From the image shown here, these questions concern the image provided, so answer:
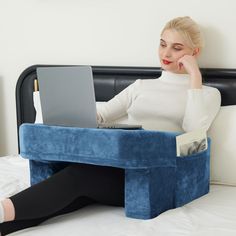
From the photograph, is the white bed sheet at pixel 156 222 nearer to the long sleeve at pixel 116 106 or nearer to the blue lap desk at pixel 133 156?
the blue lap desk at pixel 133 156

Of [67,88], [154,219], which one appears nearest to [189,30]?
[67,88]

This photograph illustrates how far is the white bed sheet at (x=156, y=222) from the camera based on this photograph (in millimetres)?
1291

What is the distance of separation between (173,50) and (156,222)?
0.73m

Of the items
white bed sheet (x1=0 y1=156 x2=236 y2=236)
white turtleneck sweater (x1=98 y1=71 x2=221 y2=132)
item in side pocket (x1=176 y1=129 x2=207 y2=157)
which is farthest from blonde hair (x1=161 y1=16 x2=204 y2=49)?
white bed sheet (x1=0 y1=156 x2=236 y2=236)

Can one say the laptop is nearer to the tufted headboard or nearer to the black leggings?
the black leggings

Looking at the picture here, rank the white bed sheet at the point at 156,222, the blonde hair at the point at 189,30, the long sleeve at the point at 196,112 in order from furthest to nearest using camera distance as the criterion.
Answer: the blonde hair at the point at 189,30
the long sleeve at the point at 196,112
the white bed sheet at the point at 156,222

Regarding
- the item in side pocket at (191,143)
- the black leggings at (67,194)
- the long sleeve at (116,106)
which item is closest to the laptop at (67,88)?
the black leggings at (67,194)

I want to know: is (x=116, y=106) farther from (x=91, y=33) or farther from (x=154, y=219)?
(x=154, y=219)

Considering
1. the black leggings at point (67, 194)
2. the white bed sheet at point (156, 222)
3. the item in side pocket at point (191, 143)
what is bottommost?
the white bed sheet at point (156, 222)

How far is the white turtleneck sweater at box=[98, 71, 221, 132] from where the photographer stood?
1678 millimetres

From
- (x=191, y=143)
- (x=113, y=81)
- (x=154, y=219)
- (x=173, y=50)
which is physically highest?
(x=173, y=50)

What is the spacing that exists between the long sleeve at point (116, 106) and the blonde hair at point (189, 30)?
27 centimetres

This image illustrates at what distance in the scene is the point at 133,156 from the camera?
1.38 meters

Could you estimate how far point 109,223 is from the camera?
1364 mm
